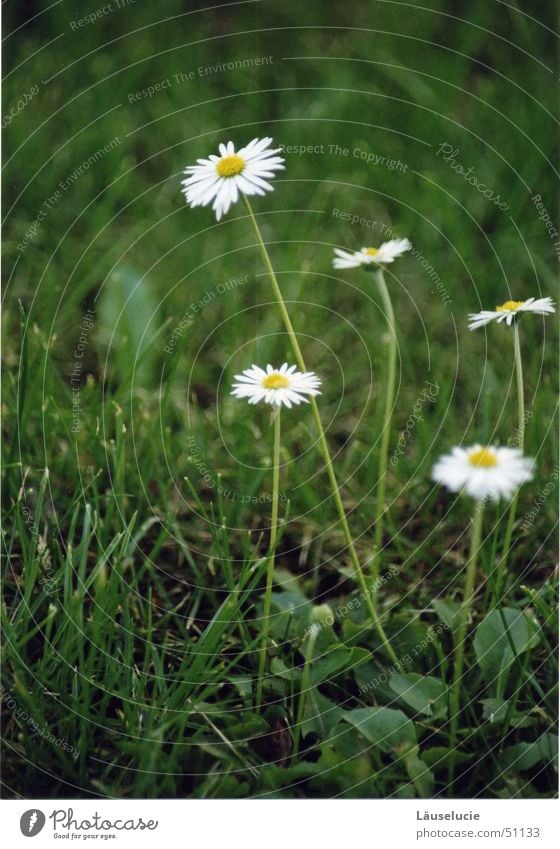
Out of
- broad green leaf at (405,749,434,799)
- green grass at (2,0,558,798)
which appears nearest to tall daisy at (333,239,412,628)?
green grass at (2,0,558,798)

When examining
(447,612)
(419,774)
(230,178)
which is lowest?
(419,774)

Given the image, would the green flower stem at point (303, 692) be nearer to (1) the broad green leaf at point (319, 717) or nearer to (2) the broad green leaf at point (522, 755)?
(1) the broad green leaf at point (319, 717)

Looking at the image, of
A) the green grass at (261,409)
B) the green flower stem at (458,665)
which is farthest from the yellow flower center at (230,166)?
the green flower stem at (458,665)

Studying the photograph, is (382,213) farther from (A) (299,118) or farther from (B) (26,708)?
(B) (26,708)

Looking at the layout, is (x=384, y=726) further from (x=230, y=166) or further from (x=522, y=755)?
(x=230, y=166)

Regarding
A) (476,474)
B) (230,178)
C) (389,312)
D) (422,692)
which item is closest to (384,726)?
(422,692)

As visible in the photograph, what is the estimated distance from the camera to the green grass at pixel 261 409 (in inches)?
24.4

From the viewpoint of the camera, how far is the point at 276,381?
2.20 ft

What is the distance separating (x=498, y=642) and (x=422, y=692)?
0.07 metres

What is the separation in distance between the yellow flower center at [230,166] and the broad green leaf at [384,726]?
1.42ft

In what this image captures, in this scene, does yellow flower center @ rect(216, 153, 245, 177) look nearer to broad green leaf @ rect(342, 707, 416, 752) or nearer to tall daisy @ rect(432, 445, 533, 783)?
tall daisy @ rect(432, 445, 533, 783)

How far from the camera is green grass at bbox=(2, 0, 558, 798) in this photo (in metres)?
0.62

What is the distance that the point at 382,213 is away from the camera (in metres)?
0.99

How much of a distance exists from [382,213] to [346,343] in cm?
20
